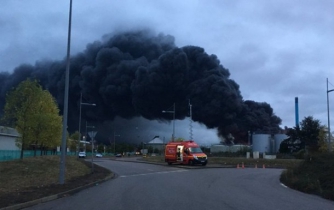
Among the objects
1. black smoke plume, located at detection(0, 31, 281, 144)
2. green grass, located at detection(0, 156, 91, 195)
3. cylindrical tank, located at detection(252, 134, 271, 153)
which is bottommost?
green grass, located at detection(0, 156, 91, 195)

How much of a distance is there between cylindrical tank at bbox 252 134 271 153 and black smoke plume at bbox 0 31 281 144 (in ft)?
14.7

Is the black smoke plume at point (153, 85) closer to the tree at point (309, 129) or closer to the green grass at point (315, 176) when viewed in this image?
the tree at point (309, 129)

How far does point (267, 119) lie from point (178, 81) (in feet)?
63.5

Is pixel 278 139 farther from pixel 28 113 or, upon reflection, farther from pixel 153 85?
pixel 28 113

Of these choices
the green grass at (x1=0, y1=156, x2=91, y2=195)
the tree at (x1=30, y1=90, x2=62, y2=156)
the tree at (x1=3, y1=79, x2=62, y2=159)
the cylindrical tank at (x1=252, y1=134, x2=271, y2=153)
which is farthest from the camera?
the cylindrical tank at (x1=252, y1=134, x2=271, y2=153)

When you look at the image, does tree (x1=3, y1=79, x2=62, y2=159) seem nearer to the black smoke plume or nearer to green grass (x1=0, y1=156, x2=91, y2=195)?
green grass (x1=0, y1=156, x2=91, y2=195)

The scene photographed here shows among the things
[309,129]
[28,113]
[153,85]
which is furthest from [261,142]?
[28,113]

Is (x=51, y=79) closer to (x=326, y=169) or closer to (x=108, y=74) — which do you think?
(x=108, y=74)

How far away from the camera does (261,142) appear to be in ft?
254

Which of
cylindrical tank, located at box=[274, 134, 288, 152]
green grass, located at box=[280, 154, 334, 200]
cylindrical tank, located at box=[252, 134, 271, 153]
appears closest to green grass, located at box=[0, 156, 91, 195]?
green grass, located at box=[280, 154, 334, 200]

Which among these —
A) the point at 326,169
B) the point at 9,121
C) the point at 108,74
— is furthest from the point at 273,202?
the point at 108,74

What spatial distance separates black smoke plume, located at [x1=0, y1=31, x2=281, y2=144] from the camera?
3063 inches

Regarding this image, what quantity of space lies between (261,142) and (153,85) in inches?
814

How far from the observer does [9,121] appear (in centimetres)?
4038
